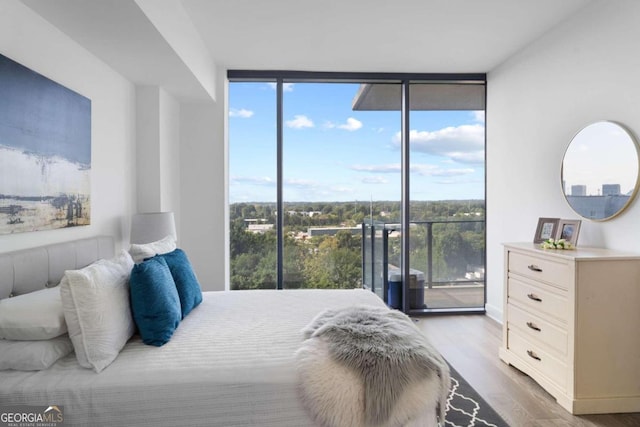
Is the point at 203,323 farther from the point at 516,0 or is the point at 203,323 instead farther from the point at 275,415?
the point at 516,0

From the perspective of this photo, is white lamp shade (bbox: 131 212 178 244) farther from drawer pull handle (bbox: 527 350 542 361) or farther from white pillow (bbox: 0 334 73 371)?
drawer pull handle (bbox: 527 350 542 361)

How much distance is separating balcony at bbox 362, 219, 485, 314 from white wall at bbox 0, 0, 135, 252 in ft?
8.42

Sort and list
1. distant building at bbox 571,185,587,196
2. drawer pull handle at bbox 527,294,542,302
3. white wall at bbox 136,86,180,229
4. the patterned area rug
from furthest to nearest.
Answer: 1. white wall at bbox 136,86,180,229
2. distant building at bbox 571,185,587,196
3. drawer pull handle at bbox 527,294,542,302
4. the patterned area rug

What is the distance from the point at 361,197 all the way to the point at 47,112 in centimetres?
302

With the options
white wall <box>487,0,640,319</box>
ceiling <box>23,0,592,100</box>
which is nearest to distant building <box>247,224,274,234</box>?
ceiling <box>23,0,592,100</box>

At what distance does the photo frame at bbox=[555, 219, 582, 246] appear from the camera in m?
2.74

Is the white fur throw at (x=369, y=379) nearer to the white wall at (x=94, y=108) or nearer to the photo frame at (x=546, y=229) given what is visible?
the white wall at (x=94, y=108)

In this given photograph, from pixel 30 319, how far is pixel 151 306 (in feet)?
1.55

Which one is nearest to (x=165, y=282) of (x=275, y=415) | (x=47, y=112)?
(x=275, y=415)

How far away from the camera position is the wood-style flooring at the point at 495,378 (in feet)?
7.39

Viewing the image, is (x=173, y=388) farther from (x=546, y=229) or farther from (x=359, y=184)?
(x=359, y=184)
